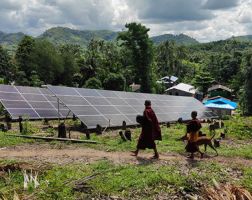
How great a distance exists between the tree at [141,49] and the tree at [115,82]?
275cm

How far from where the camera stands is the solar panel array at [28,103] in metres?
21.7

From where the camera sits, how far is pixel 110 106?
2278 centimetres

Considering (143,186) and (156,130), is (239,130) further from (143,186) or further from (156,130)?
(143,186)

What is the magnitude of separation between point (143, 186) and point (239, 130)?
12.6 meters

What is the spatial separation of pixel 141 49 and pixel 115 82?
18.4 feet

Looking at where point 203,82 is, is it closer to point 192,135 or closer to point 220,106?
point 220,106

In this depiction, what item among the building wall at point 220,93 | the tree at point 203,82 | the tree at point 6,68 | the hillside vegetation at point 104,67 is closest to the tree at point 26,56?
the hillside vegetation at point 104,67

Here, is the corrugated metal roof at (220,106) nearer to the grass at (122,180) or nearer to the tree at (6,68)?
the grass at (122,180)

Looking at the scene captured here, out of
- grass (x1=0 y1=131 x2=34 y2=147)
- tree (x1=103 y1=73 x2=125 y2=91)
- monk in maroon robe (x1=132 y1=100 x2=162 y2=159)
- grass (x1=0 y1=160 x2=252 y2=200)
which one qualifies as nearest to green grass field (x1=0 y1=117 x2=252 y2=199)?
grass (x1=0 y1=160 x2=252 y2=200)

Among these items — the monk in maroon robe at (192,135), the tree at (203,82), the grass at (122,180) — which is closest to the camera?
the grass at (122,180)

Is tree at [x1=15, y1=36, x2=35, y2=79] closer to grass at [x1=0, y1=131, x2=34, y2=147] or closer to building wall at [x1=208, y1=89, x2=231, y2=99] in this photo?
building wall at [x1=208, y1=89, x2=231, y2=99]

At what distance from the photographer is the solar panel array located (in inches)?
856

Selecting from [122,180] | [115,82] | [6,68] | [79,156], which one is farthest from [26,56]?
[122,180]

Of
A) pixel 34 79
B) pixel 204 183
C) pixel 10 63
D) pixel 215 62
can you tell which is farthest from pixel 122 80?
pixel 215 62
